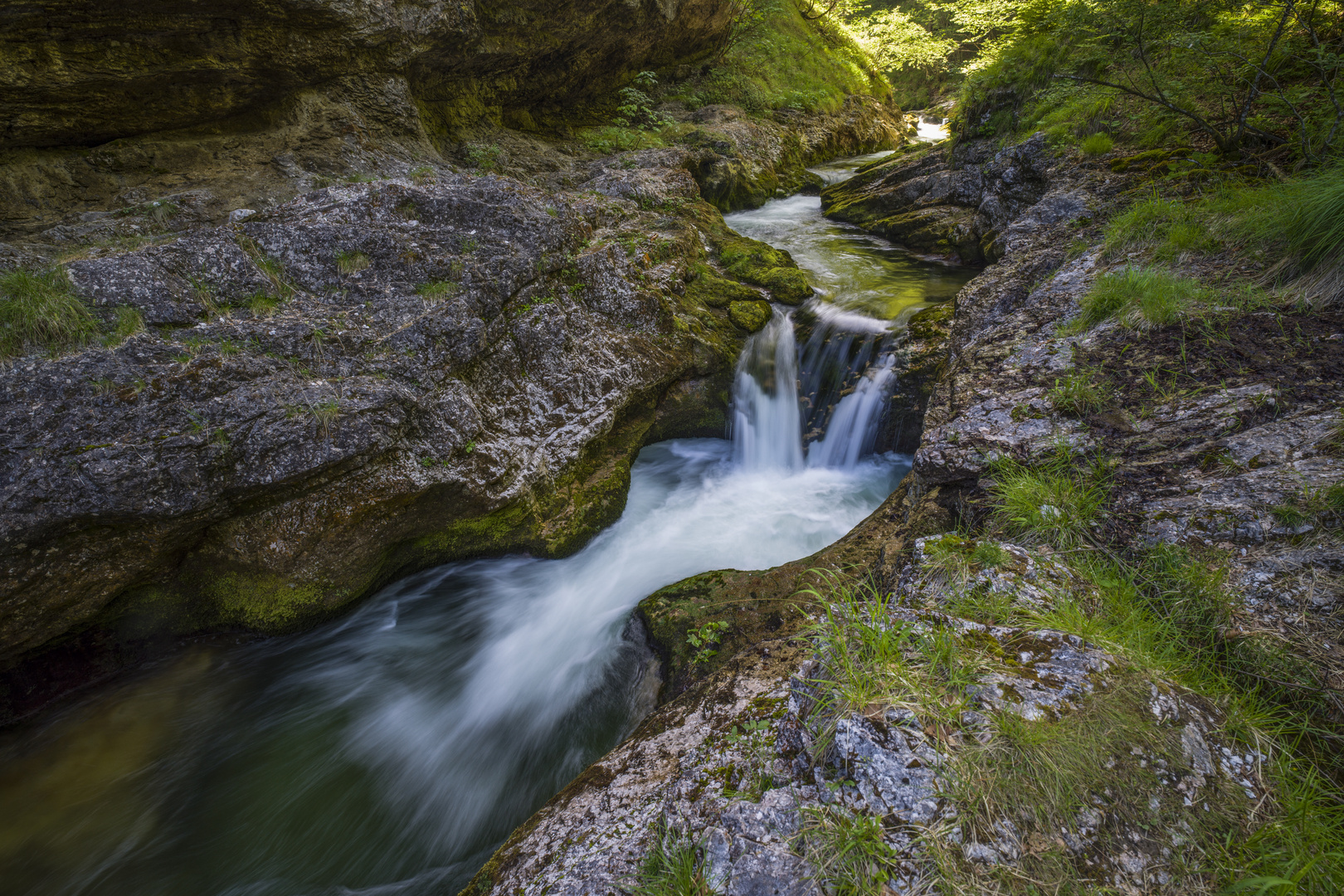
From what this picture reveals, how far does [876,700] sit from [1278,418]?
9.52 ft

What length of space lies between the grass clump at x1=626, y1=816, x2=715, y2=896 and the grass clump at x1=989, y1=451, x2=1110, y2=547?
7.72ft

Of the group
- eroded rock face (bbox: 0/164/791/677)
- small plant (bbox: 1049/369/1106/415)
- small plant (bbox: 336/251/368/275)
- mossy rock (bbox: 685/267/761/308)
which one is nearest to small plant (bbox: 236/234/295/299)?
eroded rock face (bbox: 0/164/791/677)

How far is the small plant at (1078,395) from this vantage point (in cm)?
333

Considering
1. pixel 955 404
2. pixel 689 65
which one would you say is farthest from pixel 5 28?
pixel 689 65

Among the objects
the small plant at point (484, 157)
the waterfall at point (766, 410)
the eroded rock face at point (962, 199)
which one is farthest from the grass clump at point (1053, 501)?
the small plant at point (484, 157)

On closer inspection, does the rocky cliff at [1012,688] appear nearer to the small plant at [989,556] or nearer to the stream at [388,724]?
the small plant at [989,556]

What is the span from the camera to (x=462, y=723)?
4.17 metres

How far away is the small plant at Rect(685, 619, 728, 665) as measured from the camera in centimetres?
360

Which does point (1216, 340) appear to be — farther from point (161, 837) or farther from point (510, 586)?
point (161, 837)

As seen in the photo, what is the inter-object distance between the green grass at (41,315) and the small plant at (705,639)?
190 inches

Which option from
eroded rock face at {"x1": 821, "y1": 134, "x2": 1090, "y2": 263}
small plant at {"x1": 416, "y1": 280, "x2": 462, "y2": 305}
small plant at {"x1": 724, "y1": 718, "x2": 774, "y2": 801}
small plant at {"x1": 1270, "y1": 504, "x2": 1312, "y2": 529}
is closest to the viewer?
small plant at {"x1": 724, "y1": 718, "x2": 774, "y2": 801}

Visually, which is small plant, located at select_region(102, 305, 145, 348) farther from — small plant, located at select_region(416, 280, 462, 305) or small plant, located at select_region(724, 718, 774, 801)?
small plant, located at select_region(724, 718, 774, 801)

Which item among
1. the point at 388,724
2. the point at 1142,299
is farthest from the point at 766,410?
the point at 388,724

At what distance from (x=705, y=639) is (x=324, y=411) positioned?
3456mm
